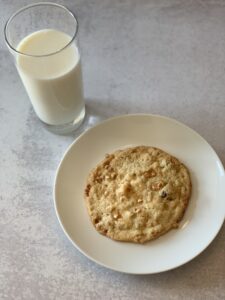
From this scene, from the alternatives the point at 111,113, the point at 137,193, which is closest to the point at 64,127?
the point at 111,113

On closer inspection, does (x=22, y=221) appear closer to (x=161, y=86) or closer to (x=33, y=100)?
(x=33, y=100)

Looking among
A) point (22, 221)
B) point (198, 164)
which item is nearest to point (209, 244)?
point (198, 164)

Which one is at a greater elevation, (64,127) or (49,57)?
(49,57)

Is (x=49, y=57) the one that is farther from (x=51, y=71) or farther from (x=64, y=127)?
(x=64, y=127)

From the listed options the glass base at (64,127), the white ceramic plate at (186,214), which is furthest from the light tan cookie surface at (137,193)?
the glass base at (64,127)

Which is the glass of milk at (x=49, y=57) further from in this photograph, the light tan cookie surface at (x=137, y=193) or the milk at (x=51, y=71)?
the light tan cookie surface at (x=137, y=193)
